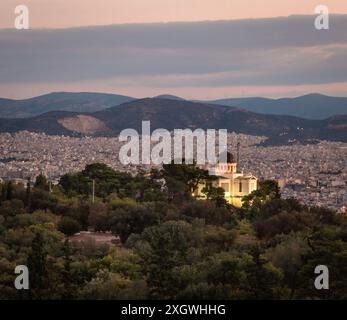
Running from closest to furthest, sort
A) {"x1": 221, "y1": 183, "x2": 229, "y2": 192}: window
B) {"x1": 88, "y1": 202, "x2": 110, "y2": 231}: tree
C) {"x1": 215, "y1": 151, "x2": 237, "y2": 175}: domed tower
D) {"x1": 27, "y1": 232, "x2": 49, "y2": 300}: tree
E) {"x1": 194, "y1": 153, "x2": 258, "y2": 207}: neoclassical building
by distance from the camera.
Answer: {"x1": 27, "y1": 232, "x2": 49, "y2": 300}: tree
{"x1": 88, "y1": 202, "x2": 110, "y2": 231}: tree
{"x1": 221, "y1": 183, "x2": 229, "y2": 192}: window
{"x1": 194, "y1": 153, "x2": 258, "y2": 207}: neoclassical building
{"x1": 215, "y1": 151, "x2": 237, "y2": 175}: domed tower

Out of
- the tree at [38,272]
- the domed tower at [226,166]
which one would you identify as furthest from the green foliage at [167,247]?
the domed tower at [226,166]

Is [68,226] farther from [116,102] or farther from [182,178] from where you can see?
→ [116,102]

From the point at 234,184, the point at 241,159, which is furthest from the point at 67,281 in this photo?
the point at 241,159

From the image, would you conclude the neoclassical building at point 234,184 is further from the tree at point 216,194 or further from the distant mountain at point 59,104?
the distant mountain at point 59,104

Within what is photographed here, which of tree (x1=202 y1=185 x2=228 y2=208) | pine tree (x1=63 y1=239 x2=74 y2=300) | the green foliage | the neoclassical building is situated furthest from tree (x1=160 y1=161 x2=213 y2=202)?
pine tree (x1=63 y1=239 x2=74 y2=300)

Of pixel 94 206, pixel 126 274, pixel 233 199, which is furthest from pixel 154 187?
pixel 126 274

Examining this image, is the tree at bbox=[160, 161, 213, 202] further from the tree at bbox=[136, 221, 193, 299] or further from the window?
the tree at bbox=[136, 221, 193, 299]
